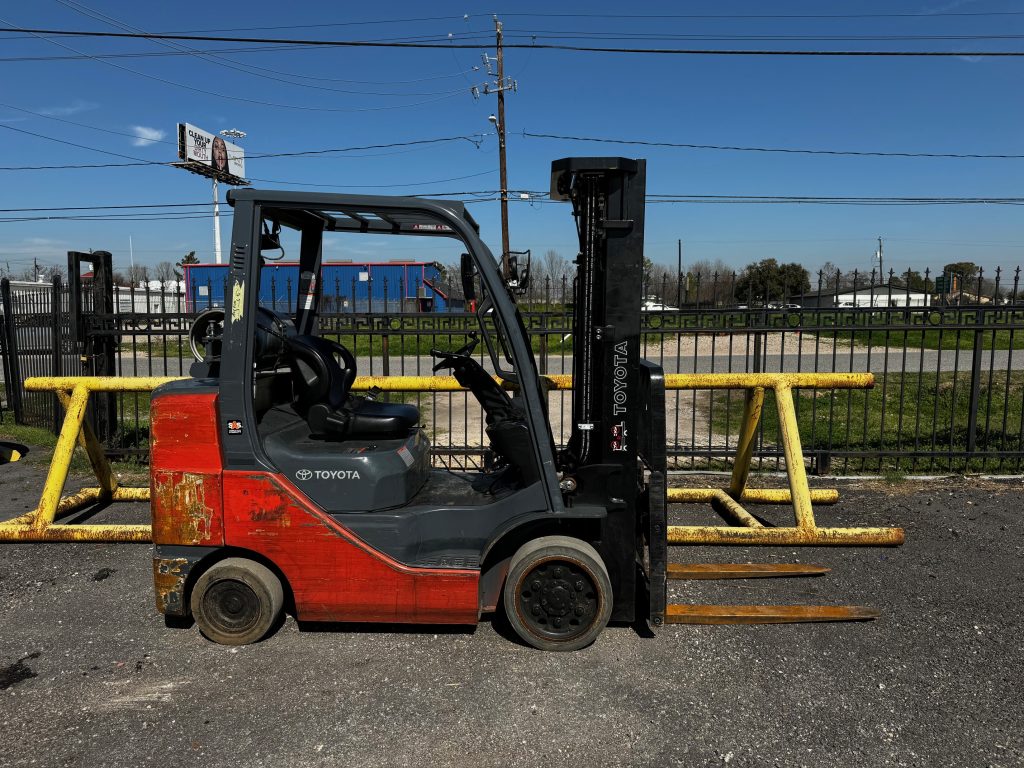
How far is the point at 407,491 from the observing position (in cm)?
389

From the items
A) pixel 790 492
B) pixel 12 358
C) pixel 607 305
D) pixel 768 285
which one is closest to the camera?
pixel 607 305

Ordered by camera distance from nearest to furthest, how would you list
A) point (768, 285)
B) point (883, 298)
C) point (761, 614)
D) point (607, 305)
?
point (607, 305)
point (761, 614)
point (768, 285)
point (883, 298)

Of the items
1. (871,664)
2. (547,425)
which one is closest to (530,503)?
(547,425)

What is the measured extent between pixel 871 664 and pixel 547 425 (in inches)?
82.5

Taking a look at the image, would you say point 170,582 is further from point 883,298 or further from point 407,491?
point 883,298

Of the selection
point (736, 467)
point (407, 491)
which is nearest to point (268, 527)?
point (407, 491)

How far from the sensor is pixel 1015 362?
62.8ft

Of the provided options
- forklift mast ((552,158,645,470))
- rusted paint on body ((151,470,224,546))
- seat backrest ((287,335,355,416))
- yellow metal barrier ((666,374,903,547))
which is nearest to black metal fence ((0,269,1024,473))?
yellow metal barrier ((666,374,903,547))

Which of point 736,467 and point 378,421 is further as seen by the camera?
point 736,467

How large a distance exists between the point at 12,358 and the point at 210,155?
149 feet

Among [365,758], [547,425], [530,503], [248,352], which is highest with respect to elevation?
[248,352]

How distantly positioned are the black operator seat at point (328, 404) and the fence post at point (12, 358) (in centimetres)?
868

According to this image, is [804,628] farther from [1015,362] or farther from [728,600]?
[1015,362]

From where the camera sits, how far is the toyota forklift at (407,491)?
3676 millimetres
